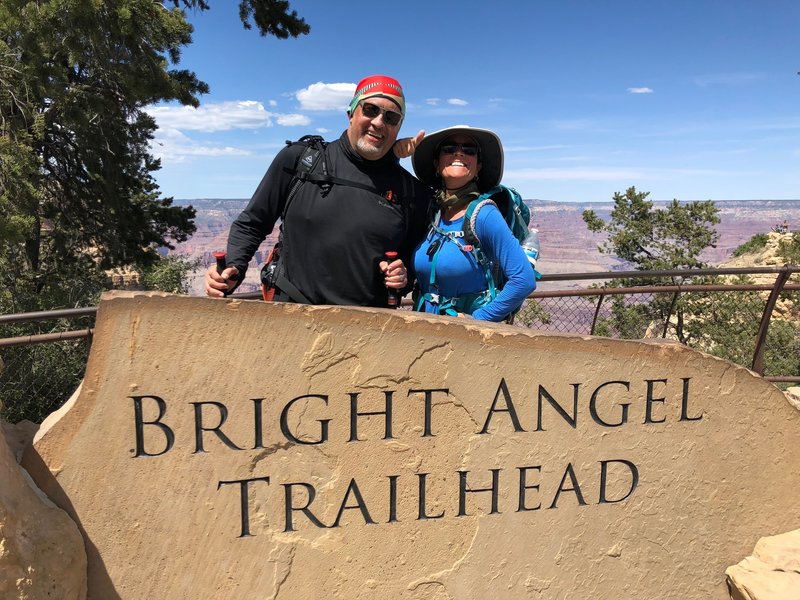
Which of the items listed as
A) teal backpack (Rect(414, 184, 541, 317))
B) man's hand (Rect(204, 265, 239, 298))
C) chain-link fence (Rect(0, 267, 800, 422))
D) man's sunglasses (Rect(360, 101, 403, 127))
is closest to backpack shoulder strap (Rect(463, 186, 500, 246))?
teal backpack (Rect(414, 184, 541, 317))

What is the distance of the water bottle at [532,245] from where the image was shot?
2.54 m

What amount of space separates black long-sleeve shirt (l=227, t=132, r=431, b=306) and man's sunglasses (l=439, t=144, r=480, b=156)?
0.19m

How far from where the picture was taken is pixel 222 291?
8.68ft

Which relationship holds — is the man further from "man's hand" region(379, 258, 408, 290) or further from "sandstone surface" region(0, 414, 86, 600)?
"sandstone surface" region(0, 414, 86, 600)

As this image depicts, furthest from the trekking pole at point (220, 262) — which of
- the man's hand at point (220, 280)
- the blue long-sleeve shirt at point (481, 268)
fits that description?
the blue long-sleeve shirt at point (481, 268)

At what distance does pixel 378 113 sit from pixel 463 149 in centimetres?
37

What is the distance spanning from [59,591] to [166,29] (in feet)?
22.4

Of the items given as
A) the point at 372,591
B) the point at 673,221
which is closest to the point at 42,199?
the point at 372,591

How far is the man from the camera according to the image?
250cm

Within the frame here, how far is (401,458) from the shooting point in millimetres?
2424

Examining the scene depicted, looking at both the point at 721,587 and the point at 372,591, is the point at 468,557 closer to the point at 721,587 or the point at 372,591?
the point at 372,591

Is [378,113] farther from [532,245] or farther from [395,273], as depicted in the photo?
[532,245]

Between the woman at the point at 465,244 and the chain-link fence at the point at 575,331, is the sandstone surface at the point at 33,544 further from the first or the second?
the chain-link fence at the point at 575,331

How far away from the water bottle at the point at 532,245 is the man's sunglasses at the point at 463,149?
0.40m
